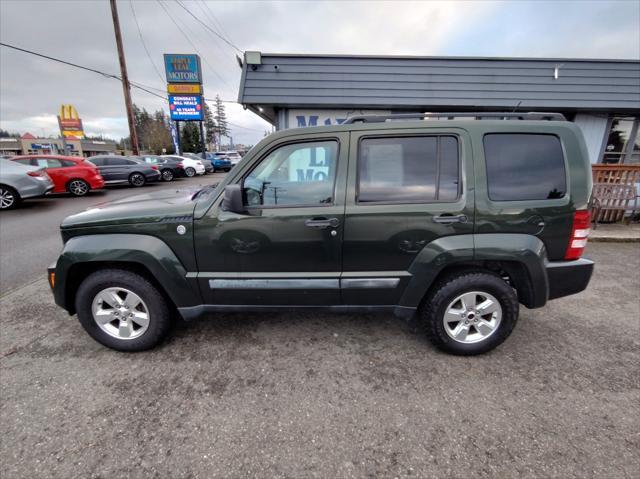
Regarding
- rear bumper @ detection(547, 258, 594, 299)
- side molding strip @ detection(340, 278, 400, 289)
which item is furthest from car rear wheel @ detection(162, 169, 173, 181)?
rear bumper @ detection(547, 258, 594, 299)

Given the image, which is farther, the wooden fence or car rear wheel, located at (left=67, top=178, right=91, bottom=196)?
car rear wheel, located at (left=67, top=178, right=91, bottom=196)

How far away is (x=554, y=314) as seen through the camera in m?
3.26

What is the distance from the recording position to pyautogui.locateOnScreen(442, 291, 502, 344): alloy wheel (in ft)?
8.18

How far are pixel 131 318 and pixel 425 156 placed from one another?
2820 mm

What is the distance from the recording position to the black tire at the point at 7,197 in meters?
8.57

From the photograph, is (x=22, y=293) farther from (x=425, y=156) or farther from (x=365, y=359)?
(x=425, y=156)

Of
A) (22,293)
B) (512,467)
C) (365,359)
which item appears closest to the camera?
(512,467)

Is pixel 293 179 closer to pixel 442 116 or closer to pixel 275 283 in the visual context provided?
pixel 275 283

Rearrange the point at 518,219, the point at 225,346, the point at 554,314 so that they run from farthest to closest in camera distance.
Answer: the point at 554,314, the point at 225,346, the point at 518,219

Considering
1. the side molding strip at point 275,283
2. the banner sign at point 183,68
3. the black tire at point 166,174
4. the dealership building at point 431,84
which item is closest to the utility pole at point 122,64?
the black tire at point 166,174

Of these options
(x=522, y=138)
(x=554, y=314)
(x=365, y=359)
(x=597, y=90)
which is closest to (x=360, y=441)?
(x=365, y=359)

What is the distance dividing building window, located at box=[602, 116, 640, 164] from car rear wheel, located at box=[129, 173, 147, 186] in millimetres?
17520

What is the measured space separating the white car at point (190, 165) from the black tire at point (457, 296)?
801 inches

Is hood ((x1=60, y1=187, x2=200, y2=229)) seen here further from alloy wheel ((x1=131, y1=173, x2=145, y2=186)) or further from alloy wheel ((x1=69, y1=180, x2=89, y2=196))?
alloy wheel ((x1=131, y1=173, x2=145, y2=186))
